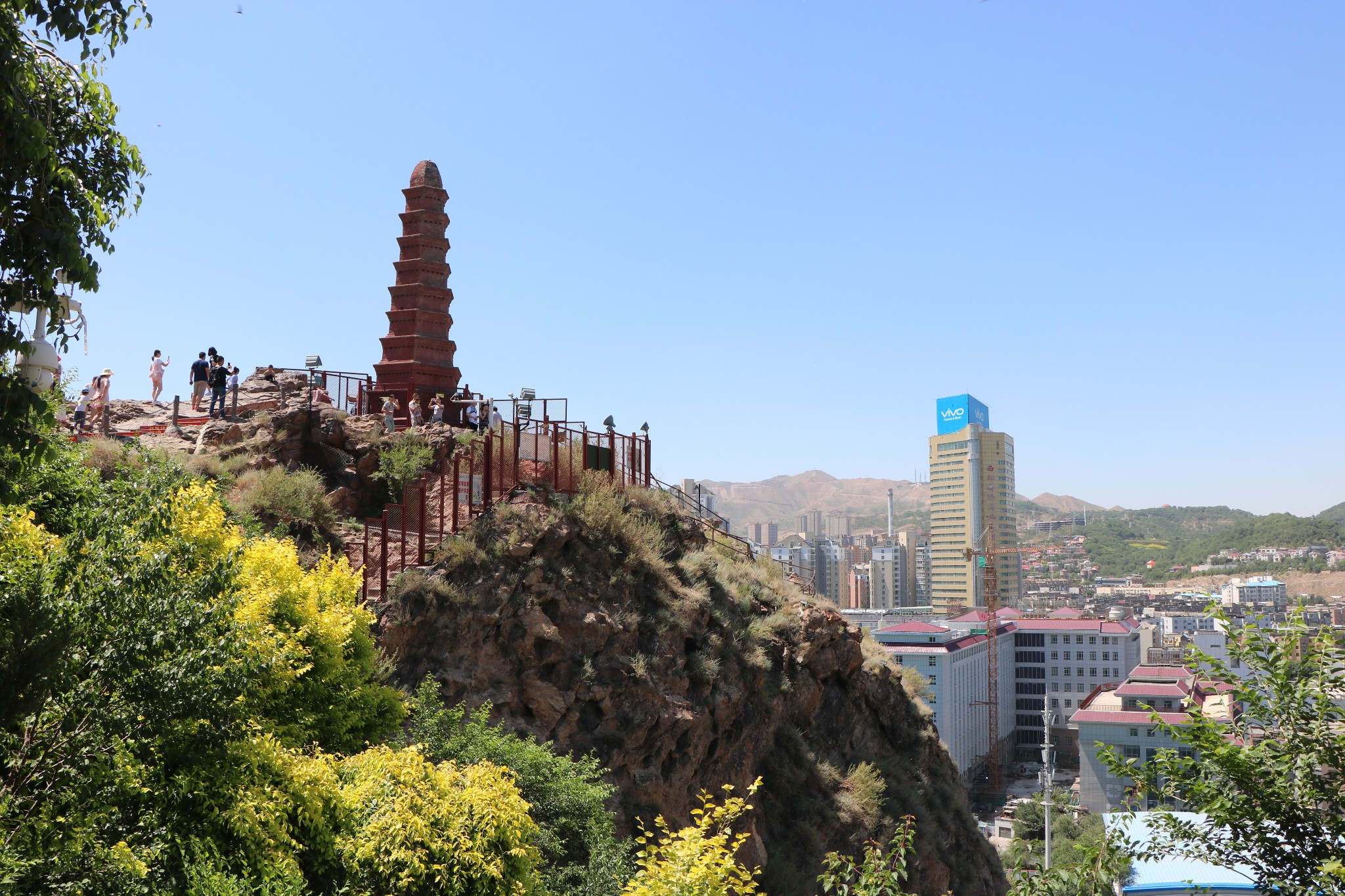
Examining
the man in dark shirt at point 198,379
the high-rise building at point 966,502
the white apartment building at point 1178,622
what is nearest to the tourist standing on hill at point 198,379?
the man in dark shirt at point 198,379

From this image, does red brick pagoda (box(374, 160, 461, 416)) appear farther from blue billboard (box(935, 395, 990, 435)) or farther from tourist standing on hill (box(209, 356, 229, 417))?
blue billboard (box(935, 395, 990, 435))

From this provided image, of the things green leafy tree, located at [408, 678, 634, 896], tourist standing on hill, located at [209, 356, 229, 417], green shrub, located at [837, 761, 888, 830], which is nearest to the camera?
green leafy tree, located at [408, 678, 634, 896]

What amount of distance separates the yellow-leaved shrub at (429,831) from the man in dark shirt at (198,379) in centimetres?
1726

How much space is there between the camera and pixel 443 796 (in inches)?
317

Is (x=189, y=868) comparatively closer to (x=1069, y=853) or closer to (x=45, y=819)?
(x=45, y=819)

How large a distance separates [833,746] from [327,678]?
14.2 m

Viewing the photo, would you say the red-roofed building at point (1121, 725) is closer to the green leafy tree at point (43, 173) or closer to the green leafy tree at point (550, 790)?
the green leafy tree at point (550, 790)

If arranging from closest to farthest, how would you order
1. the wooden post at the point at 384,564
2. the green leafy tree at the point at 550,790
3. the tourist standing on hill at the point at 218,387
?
1. the green leafy tree at the point at 550,790
2. the wooden post at the point at 384,564
3. the tourist standing on hill at the point at 218,387

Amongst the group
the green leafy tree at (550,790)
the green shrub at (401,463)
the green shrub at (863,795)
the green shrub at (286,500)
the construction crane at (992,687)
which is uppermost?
the green shrub at (401,463)

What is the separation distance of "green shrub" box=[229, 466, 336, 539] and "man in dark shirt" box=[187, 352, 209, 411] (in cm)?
629

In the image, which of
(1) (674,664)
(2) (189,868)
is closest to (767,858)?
(1) (674,664)

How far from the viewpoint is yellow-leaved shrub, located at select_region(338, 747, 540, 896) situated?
7.46 metres

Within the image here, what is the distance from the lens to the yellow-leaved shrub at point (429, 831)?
746 cm

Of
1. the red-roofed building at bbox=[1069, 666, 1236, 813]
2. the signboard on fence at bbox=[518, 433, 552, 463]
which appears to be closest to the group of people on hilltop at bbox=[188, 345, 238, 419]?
the signboard on fence at bbox=[518, 433, 552, 463]
